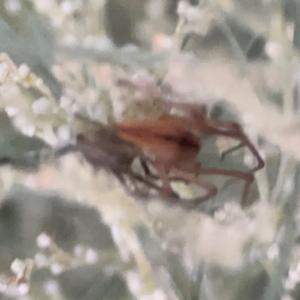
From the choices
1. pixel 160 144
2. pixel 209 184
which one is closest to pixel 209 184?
pixel 209 184

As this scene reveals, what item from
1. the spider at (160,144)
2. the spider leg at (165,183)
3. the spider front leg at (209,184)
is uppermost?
the spider at (160,144)

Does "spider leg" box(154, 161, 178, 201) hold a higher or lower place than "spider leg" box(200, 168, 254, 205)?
higher

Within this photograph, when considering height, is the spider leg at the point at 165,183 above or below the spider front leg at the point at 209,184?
above

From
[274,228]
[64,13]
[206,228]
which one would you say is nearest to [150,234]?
[206,228]

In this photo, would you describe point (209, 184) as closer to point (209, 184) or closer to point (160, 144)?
point (209, 184)

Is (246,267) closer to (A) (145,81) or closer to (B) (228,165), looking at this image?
(B) (228,165)

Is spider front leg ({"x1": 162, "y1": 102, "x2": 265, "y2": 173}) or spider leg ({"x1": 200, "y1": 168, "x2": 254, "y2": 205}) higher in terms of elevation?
spider front leg ({"x1": 162, "y1": 102, "x2": 265, "y2": 173})

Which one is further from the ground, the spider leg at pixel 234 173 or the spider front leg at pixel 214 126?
the spider front leg at pixel 214 126

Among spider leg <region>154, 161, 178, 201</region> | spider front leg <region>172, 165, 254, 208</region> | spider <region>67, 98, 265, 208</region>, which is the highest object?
spider <region>67, 98, 265, 208</region>

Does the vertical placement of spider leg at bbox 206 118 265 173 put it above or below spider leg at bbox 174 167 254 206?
above

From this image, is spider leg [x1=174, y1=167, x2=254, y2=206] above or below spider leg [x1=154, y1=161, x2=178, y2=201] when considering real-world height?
below

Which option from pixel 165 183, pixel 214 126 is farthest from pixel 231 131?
pixel 165 183
